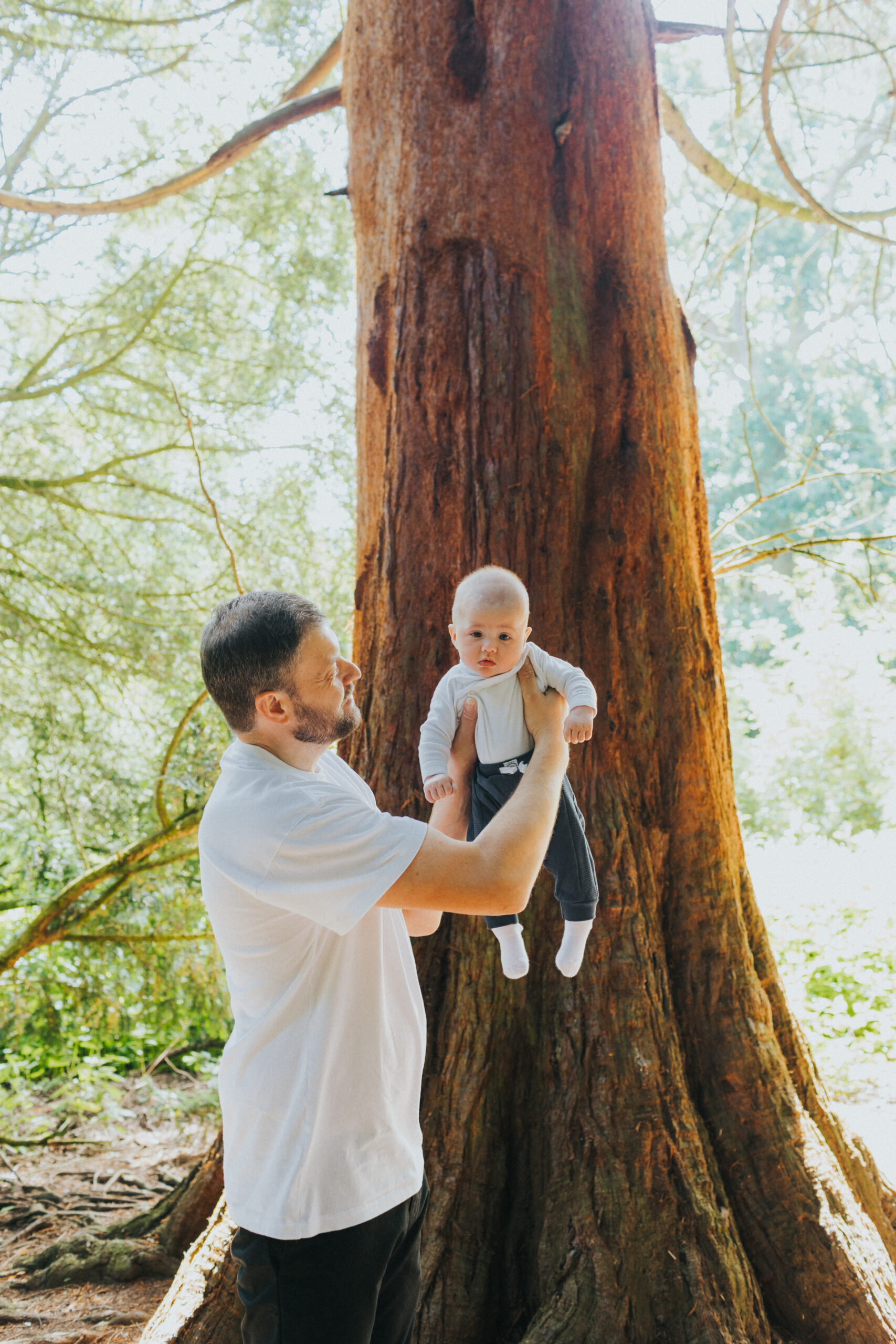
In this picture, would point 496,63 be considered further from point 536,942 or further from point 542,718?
point 536,942

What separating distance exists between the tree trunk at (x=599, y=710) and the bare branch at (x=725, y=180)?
1217 mm

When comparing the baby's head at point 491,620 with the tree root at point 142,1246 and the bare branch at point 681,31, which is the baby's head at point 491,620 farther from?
the bare branch at point 681,31

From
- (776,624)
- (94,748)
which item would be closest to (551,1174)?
(94,748)

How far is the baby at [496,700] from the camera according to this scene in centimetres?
167

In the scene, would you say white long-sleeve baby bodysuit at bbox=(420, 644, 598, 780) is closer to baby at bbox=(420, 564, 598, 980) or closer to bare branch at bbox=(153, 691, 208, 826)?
baby at bbox=(420, 564, 598, 980)

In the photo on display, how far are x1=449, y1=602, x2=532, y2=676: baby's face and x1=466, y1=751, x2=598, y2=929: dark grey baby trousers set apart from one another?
210mm

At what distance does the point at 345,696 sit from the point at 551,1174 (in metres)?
1.43

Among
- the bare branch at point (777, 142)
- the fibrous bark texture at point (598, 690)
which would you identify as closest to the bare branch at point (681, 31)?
the bare branch at point (777, 142)

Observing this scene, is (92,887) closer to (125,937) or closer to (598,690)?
(125,937)

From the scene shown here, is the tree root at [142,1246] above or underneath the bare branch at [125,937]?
underneath

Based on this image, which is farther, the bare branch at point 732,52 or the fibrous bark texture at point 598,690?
the bare branch at point 732,52

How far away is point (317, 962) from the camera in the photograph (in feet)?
4.98

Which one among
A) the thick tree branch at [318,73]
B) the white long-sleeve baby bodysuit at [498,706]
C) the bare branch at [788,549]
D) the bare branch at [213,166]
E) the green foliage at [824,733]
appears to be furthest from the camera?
Result: the green foliage at [824,733]

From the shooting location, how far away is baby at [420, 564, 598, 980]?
5.48ft
